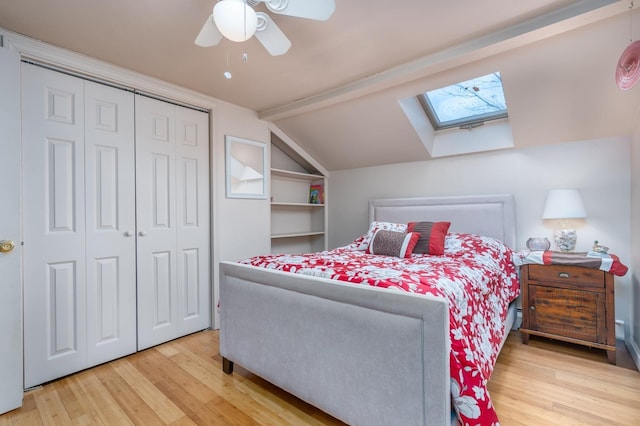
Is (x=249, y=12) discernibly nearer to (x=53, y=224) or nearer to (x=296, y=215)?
(x=53, y=224)

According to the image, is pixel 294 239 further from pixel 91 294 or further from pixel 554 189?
pixel 554 189

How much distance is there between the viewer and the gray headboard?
2.94 meters

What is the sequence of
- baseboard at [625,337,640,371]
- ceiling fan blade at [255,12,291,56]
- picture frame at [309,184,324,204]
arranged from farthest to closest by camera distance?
picture frame at [309,184,324,204], baseboard at [625,337,640,371], ceiling fan blade at [255,12,291,56]

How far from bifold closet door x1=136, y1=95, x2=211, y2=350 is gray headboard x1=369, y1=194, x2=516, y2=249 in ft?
6.90

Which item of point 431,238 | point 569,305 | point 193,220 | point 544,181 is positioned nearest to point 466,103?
point 544,181

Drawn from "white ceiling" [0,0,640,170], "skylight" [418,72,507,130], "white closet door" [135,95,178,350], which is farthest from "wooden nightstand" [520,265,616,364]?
"white closet door" [135,95,178,350]

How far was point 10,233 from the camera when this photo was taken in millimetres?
1804

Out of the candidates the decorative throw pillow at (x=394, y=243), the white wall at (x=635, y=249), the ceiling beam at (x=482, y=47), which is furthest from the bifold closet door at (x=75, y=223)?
the white wall at (x=635, y=249)

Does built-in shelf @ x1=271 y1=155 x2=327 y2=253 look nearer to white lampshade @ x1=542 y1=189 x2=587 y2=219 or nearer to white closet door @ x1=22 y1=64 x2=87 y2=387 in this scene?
white closet door @ x1=22 y1=64 x2=87 y2=387

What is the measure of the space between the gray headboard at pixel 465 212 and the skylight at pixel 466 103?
0.81m

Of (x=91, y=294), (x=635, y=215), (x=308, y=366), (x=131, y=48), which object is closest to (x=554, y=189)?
(x=635, y=215)

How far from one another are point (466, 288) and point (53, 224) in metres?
2.67

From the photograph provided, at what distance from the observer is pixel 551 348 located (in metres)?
2.43

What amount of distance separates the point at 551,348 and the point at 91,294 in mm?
3539
